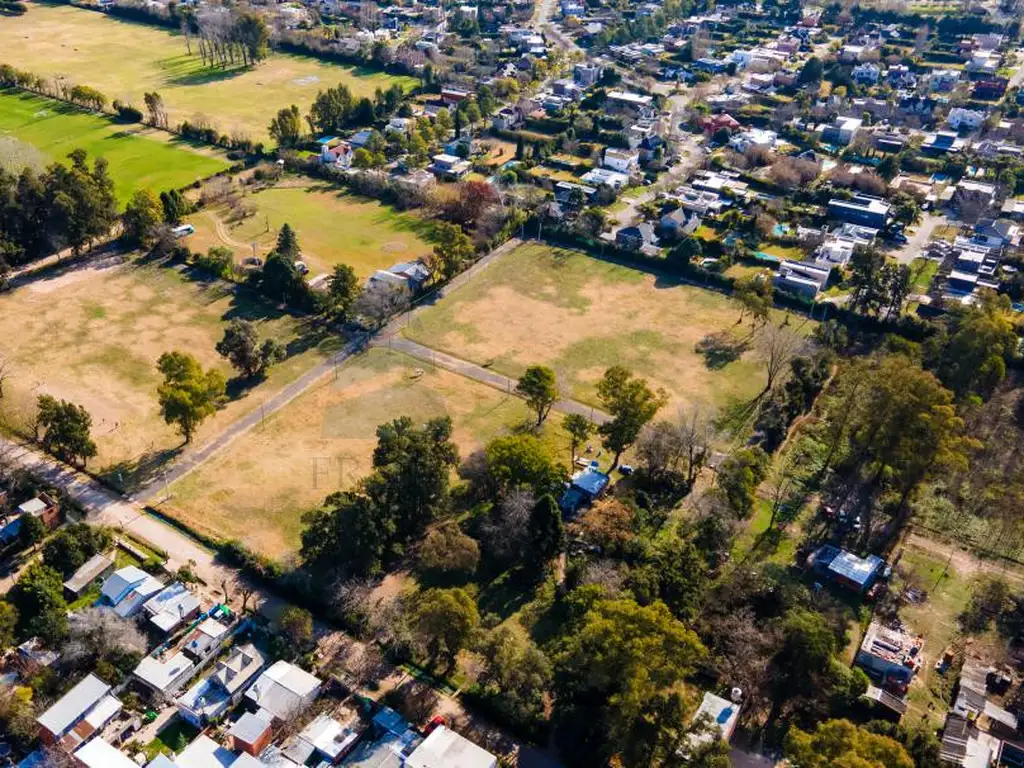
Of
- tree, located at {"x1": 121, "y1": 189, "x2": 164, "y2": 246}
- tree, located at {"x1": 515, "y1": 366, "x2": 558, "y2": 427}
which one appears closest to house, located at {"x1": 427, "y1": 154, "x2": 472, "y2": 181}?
tree, located at {"x1": 121, "y1": 189, "x2": 164, "y2": 246}

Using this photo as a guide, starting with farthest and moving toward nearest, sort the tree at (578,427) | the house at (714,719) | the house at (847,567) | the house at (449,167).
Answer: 1. the house at (449,167)
2. the tree at (578,427)
3. the house at (847,567)
4. the house at (714,719)

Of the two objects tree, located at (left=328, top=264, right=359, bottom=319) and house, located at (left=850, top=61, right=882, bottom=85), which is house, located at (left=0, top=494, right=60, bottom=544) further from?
house, located at (left=850, top=61, right=882, bottom=85)

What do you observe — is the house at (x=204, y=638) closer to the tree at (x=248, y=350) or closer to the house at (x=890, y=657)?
the tree at (x=248, y=350)

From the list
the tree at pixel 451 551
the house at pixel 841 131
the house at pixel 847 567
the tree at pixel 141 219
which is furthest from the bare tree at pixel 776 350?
the tree at pixel 141 219

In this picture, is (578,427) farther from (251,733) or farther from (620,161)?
(620,161)

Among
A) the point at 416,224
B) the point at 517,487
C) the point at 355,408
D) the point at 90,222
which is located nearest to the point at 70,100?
the point at 90,222

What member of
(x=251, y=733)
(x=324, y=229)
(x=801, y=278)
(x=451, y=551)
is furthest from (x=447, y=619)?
(x=324, y=229)

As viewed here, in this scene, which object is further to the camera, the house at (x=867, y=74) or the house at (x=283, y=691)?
the house at (x=867, y=74)
